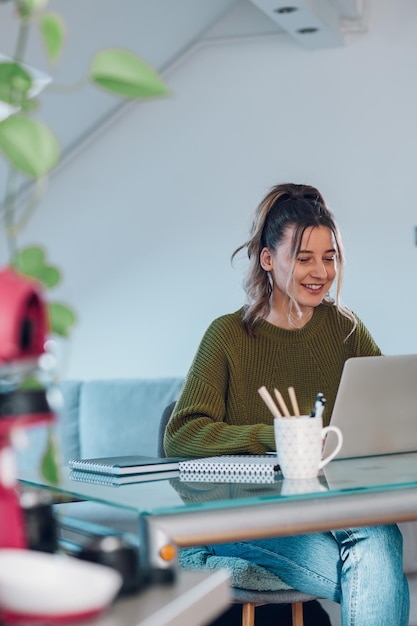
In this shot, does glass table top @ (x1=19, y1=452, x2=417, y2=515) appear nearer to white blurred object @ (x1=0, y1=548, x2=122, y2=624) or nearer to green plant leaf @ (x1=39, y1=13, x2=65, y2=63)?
white blurred object @ (x1=0, y1=548, x2=122, y2=624)

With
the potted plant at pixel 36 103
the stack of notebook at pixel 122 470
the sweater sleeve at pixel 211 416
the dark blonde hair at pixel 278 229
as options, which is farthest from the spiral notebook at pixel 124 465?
the potted plant at pixel 36 103

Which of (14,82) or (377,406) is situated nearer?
(14,82)

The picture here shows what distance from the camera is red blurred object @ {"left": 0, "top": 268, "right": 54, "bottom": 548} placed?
32.4 inches

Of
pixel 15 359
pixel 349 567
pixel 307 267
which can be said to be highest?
pixel 307 267

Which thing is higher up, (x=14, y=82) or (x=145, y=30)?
(x=145, y=30)

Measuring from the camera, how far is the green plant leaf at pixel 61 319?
3.22ft

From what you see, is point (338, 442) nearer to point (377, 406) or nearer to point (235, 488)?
point (377, 406)

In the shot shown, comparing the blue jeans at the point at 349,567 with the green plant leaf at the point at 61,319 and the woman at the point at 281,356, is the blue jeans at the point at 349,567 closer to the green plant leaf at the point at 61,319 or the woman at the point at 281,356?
the woman at the point at 281,356

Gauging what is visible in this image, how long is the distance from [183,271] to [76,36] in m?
1.12

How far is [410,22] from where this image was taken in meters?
4.11

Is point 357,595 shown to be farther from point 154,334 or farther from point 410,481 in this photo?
point 154,334

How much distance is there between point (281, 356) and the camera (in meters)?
2.38

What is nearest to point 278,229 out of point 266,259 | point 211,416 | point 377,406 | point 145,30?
point 266,259

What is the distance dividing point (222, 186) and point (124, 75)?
3469 mm
